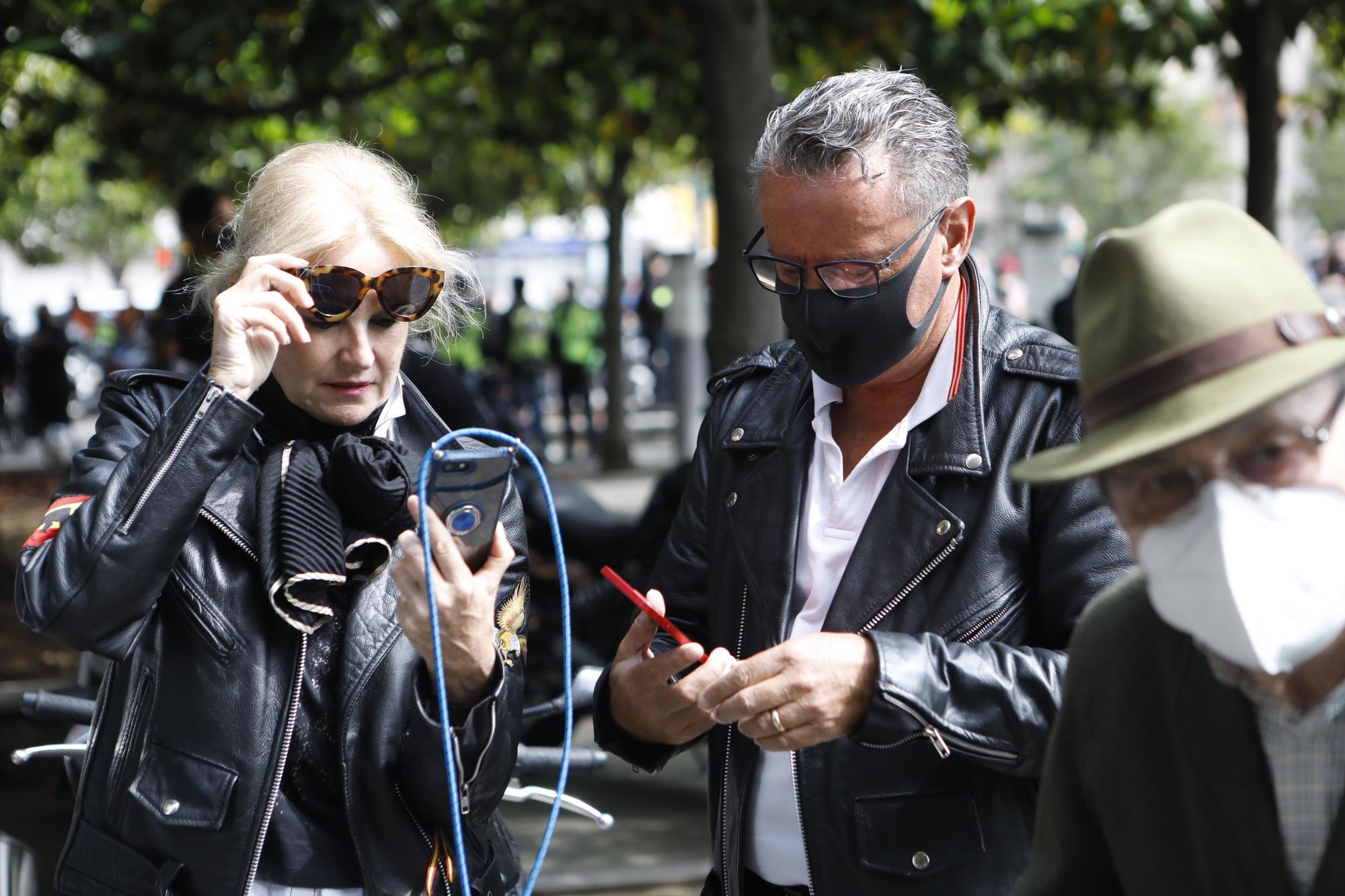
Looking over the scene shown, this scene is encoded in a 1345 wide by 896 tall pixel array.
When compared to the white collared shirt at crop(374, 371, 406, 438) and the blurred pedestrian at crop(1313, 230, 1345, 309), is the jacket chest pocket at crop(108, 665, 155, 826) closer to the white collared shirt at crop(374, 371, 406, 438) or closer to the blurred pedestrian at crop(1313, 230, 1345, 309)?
the white collared shirt at crop(374, 371, 406, 438)

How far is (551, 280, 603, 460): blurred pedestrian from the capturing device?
57.4 feet

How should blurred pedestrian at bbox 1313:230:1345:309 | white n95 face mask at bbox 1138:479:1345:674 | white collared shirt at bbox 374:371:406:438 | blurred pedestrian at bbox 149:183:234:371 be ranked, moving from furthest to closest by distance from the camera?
blurred pedestrian at bbox 1313:230:1345:309 < blurred pedestrian at bbox 149:183:234:371 < white collared shirt at bbox 374:371:406:438 < white n95 face mask at bbox 1138:479:1345:674

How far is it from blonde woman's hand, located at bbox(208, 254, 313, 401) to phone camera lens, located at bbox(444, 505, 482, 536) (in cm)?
51

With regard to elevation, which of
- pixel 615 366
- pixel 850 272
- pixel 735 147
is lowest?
pixel 615 366

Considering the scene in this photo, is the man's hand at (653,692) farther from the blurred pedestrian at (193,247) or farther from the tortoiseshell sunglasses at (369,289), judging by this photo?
the blurred pedestrian at (193,247)

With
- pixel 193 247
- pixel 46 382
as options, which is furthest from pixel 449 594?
pixel 46 382

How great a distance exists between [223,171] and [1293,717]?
1518 cm

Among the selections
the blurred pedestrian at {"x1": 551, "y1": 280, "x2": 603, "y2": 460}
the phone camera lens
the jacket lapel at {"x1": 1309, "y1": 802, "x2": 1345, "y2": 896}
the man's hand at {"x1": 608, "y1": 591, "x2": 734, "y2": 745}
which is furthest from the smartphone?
the blurred pedestrian at {"x1": 551, "y1": 280, "x2": 603, "y2": 460}

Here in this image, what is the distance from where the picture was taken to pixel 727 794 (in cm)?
231

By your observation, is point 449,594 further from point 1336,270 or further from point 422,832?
point 1336,270

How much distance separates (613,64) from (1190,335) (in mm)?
7899

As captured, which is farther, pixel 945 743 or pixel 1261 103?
pixel 1261 103

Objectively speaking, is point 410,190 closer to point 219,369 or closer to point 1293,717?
point 219,369

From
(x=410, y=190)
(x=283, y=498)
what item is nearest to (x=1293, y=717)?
(x=283, y=498)
